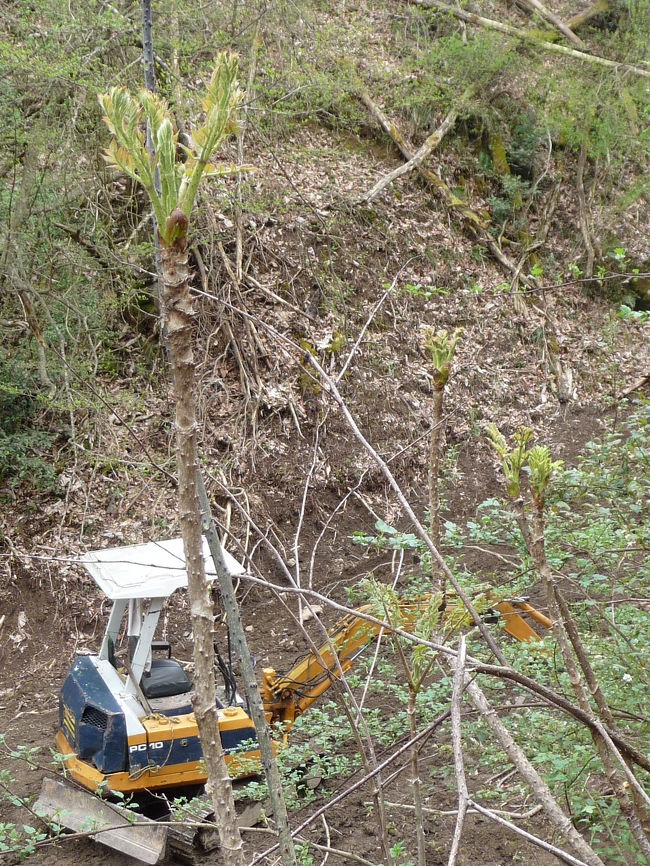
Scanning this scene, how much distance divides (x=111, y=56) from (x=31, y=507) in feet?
16.6

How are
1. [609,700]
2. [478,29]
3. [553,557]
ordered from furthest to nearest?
[478,29] → [553,557] → [609,700]

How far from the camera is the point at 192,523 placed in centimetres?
197

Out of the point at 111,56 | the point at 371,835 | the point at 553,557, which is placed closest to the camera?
the point at 553,557

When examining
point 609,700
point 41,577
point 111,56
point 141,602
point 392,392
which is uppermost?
point 111,56

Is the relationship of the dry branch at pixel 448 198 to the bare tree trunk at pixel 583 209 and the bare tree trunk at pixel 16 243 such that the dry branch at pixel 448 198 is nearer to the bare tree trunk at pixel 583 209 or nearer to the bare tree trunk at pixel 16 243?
the bare tree trunk at pixel 583 209

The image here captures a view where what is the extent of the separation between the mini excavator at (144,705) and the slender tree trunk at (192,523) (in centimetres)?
311

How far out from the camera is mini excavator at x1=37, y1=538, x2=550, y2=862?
554 centimetres

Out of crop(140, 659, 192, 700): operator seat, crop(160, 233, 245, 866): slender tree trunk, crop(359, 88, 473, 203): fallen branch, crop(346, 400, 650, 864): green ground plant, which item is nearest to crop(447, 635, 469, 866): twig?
crop(160, 233, 245, 866): slender tree trunk

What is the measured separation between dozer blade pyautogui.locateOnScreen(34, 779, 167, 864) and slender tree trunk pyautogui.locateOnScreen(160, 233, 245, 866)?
12.1 feet

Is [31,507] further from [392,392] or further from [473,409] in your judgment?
[473,409]

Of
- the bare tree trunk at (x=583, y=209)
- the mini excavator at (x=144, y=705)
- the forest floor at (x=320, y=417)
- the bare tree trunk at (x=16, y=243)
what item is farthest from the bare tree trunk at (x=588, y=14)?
the mini excavator at (x=144, y=705)

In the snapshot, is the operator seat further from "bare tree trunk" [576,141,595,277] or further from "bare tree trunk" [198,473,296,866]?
"bare tree trunk" [576,141,595,277]

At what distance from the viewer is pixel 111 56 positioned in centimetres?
939

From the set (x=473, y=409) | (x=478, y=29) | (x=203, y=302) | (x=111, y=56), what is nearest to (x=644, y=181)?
(x=473, y=409)
